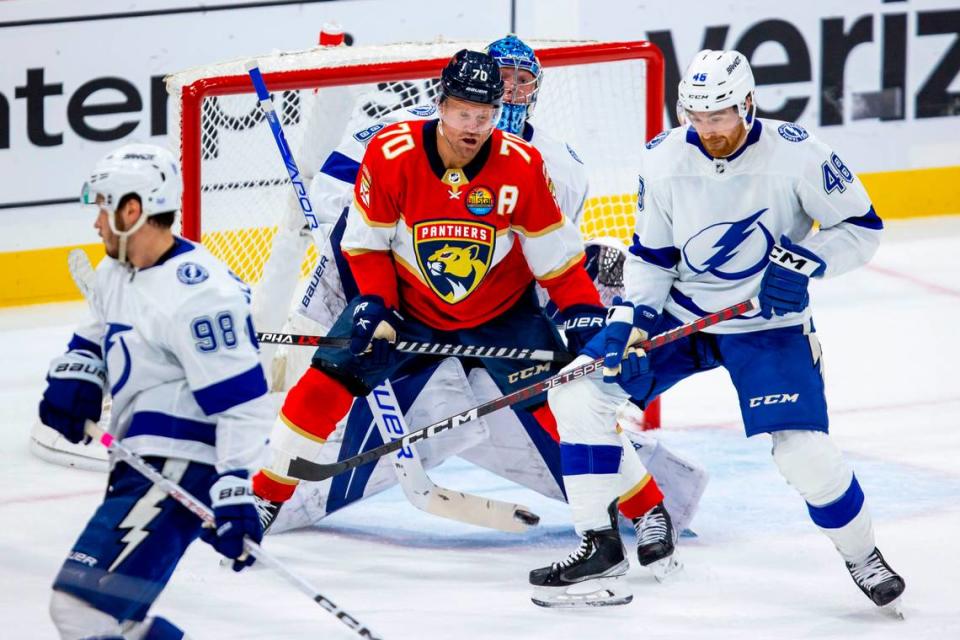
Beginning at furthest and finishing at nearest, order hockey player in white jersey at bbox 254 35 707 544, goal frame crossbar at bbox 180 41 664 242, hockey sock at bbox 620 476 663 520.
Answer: goal frame crossbar at bbox 180 41 664 242, hockey player in white jersey at bbox 254 35 707 544, hockey sock at bbox 620 476 663 520

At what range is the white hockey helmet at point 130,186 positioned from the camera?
295 centimetres

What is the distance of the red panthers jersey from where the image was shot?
390 centimetres

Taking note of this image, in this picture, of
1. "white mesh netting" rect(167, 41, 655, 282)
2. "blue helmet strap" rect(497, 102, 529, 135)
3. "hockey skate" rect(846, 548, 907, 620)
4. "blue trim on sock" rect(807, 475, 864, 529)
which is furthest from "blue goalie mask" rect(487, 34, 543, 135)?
"hockey skate" rect(846, 548, 907, 620)

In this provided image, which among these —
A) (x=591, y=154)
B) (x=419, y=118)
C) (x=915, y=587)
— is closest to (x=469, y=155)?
(x=419, y=118)

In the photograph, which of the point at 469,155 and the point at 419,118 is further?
the point at 419,118

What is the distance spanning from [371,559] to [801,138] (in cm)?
139

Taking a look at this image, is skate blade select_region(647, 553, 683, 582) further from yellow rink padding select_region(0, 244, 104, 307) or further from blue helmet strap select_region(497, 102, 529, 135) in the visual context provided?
yellow rink padding select_region(0, 244, 104, 307)

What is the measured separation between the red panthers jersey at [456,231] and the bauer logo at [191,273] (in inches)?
39.3

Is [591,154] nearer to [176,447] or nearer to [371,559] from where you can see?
[371,559]

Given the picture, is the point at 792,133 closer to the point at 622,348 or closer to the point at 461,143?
the point at 622,348

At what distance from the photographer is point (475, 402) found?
14.4 ft

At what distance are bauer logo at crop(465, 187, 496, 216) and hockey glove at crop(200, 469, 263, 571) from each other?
1134mm

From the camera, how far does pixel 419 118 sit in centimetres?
432

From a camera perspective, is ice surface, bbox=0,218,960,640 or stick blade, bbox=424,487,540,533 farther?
stick blade, bbox=424,487,540,533
